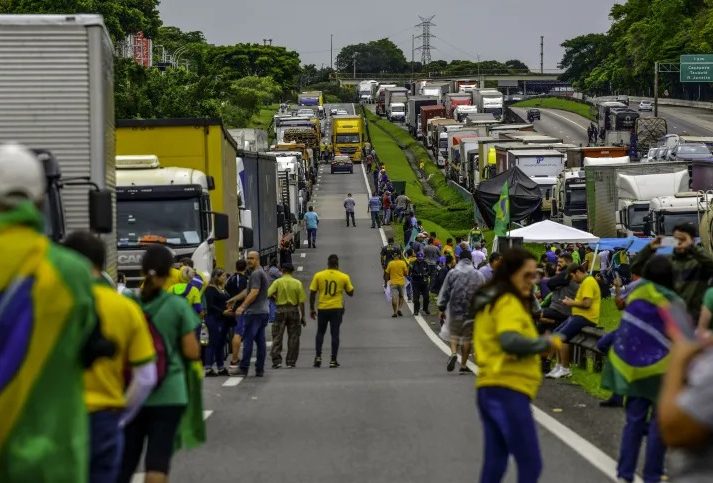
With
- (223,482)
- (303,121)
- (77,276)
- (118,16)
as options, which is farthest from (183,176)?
(303,121)

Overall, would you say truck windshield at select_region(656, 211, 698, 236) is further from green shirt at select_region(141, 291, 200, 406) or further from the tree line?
the tree line

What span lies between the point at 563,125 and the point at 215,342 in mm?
126482

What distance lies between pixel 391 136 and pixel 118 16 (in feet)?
243

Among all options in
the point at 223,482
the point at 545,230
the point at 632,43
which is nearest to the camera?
the point at 223,482

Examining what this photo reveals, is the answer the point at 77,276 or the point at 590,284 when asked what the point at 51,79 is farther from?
the point at 77,276

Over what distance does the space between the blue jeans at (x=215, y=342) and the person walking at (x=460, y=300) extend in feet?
10.6

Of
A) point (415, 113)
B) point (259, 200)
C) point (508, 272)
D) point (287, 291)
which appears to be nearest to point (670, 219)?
point (259, 200)

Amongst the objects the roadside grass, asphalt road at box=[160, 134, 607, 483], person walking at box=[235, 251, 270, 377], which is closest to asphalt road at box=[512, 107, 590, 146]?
the roadside grass

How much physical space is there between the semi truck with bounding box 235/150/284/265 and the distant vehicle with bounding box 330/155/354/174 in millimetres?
61653

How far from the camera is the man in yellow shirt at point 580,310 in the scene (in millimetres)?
20656

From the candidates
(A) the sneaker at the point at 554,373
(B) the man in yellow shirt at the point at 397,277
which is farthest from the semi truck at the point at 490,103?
(A) the sneaker at the point at 554,373

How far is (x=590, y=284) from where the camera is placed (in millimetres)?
20531

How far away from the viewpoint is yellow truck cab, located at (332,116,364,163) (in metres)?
117

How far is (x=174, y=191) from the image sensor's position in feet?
87.8
